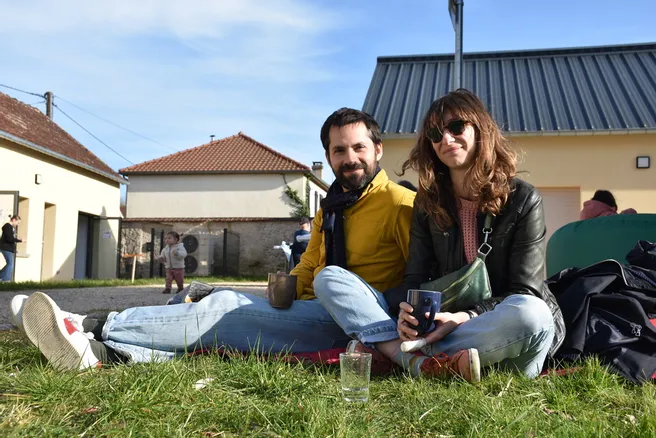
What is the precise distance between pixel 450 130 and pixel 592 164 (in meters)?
9.41

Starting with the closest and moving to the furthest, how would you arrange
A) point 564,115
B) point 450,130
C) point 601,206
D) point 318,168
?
point 450,130
point 601,206
point 564,115
point 318,168

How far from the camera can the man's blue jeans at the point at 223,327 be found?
2850mm

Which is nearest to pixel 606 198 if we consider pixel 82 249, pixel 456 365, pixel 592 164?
pixel 456 365

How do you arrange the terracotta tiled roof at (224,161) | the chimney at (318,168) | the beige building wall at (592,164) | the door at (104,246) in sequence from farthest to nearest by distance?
the chimney at (318,168), the terracotta tiled roof at (224,161), the door at (104,246), the beige building wall at (592,164)

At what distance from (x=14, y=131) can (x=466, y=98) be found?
637 inches

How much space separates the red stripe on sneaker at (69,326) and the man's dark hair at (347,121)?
160 cm

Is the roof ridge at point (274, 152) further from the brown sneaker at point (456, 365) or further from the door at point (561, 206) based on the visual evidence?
the brown sneaker at point (456, 365)

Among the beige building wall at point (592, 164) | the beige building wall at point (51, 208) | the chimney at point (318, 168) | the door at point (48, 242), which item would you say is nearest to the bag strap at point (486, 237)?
the beige building wall at point (592, 164)

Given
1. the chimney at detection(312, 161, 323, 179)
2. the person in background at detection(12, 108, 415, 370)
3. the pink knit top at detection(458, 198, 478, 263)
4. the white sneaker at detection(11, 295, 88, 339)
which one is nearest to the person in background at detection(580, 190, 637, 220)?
the person in background at detection(12, 108, 415, 370)

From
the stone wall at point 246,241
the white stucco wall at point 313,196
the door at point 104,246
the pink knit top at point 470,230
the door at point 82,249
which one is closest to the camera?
the pink knit top at point 470,230

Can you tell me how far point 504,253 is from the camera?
105 inches

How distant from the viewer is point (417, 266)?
2867 mm

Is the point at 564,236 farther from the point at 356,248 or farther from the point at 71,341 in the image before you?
the point at 71,341

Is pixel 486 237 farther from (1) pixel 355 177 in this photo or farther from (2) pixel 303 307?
(2) pixel 303 307
